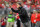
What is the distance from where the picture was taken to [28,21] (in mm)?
3104

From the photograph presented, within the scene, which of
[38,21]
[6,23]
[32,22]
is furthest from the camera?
[6,23]

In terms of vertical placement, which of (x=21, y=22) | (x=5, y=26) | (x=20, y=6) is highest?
(x=20, y=6)

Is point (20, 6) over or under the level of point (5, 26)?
over

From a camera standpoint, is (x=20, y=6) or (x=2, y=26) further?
(x=2, y=26)

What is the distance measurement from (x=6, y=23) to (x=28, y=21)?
2.96 ft

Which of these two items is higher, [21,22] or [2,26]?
[21,22]

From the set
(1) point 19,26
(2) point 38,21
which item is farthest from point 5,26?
(2) point 38,21

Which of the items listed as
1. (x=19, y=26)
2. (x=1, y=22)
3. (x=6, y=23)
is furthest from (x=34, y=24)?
(x=1, y=22)

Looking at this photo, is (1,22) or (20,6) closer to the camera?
(20,6)

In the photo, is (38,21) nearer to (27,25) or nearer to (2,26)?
(27,25)

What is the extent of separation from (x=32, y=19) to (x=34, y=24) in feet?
0.57

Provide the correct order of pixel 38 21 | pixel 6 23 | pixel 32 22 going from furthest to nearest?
pixel 6 23 < pixel 32 22 < pixel 38 21

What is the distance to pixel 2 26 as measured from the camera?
12.0ft

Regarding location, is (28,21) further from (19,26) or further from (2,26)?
(2,26)
